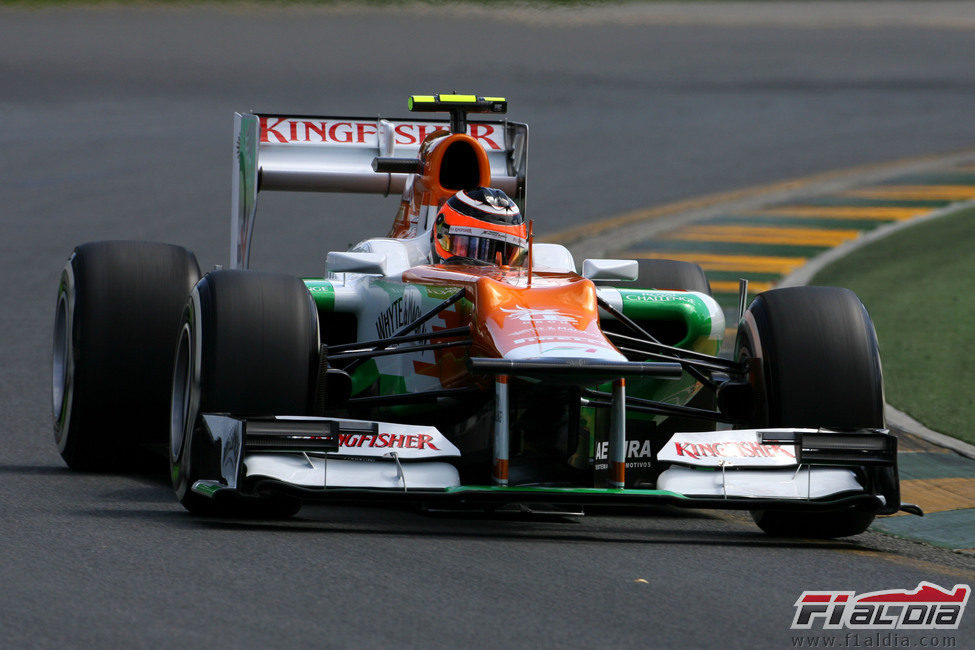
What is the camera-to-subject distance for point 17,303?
1477 cm

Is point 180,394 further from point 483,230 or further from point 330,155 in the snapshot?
point 330,155

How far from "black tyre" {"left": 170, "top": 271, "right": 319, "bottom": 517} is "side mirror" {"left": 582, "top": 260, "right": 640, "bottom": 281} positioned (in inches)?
65.1

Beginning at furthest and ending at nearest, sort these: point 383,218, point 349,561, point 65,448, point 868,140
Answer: point 868,140
point 383,218
point 65,448
point 349,561

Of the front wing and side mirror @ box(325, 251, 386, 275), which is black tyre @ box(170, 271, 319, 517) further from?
side mirror @ box(325, 251, 386, 275)

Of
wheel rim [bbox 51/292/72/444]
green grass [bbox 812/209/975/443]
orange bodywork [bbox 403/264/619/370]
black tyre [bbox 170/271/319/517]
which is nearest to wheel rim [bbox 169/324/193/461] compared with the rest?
black tyre [bbox 170/271/319/517]

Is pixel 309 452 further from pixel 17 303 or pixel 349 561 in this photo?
pixel 17 303

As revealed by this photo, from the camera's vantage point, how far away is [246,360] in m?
7.48

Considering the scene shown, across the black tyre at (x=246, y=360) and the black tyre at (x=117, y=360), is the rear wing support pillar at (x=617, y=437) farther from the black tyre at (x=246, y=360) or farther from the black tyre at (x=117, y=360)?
the black tyre at (x=117, y=360)

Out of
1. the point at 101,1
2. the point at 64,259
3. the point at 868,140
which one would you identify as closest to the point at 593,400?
the point at 64,259

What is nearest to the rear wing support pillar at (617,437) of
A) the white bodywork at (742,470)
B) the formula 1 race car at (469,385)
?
the formula 1 race car at (469,385)

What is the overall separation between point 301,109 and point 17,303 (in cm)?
1164

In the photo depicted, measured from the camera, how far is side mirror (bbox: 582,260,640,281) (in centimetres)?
869

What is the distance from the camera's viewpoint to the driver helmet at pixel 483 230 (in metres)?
8.82

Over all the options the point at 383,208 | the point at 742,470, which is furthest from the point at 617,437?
the point at 383,208
